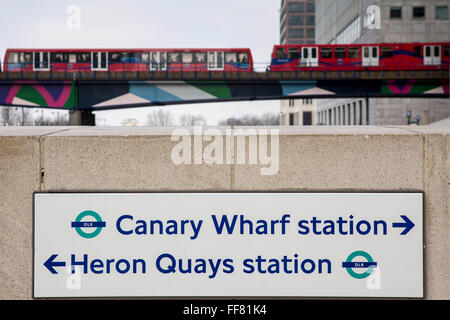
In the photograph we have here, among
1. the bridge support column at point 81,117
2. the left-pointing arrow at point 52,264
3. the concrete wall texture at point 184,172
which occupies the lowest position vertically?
the left-pointing arrow at point 52,264

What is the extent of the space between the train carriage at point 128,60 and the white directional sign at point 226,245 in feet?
130

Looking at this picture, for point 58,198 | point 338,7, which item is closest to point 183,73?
point 58,198

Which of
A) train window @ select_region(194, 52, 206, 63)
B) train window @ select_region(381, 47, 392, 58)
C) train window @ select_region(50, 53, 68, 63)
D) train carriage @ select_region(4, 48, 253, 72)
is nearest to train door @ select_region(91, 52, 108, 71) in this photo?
train carriage @ select_region(4, 48, 253, 72)

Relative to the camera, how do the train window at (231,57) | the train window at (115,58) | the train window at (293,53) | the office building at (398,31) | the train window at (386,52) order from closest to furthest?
the train window at (231,57) < the train window at (115,58) < the train window at (293,53) < the train window at (386,52) < the office building at (398,31)

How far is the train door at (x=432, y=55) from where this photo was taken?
4572cm

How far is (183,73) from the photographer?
4300cm

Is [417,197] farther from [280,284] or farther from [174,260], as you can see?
[174,260]

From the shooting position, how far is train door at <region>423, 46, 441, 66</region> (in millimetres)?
45719

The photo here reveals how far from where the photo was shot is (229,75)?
42.5 m

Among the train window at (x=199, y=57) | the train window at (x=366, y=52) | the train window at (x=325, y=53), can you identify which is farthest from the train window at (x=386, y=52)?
the train window at (x=199, y=57)

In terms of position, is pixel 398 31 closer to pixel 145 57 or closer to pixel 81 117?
pixel 145 57

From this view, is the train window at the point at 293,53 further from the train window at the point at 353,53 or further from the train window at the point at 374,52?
the train window at the point at 374,52

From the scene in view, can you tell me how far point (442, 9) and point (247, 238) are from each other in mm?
70551

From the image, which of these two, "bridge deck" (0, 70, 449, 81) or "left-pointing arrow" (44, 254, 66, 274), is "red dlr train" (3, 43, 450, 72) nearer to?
"bridge deck" (0, 70, 449, 81)
